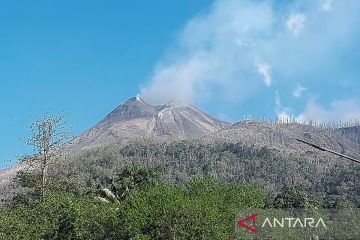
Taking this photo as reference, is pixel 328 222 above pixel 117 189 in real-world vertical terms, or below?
below

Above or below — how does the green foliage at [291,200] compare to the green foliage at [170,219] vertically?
above

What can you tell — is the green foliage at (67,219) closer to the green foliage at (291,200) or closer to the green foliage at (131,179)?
the green foliage at (131,179)

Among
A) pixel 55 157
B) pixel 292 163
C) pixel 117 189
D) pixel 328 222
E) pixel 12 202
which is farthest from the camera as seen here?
pixel 292 163

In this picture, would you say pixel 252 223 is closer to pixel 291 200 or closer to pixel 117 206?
pixel 117 206

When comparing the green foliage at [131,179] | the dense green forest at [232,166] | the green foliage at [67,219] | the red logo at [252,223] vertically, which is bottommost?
the green foliage at [67,219]

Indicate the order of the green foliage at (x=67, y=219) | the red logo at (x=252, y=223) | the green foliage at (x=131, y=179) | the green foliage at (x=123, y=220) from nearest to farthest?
the green foliage at (x=123, y=220) < the green foliage at (x=67, y=219) < the red logo at (x=252, y=223) < the green foliage at (x=131, y=179)

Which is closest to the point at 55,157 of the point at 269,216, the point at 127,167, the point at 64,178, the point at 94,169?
the point at 64,178

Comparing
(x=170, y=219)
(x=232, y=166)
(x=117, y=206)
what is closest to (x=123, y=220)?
(x=170, y=219)

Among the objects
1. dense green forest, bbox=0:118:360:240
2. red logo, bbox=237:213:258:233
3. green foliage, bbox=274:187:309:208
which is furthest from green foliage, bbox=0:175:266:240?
green foliage, bbox=274:187:309:208

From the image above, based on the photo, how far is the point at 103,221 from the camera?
99.6 ft

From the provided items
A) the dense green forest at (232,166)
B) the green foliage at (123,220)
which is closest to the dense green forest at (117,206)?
the green foliage at (123,220)

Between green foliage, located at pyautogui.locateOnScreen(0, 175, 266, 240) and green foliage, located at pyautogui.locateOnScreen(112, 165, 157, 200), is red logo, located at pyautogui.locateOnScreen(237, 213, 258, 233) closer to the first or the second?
green foliage, located at pyautogui.locateOnScreen(0, 175, 266, 240)

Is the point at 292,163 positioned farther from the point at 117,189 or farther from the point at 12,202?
the point at 12,202

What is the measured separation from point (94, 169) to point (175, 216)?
121 metres
